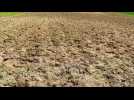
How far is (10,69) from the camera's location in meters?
4.25

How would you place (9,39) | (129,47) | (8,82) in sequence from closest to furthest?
(8,82) → (129,47) → (9,39)

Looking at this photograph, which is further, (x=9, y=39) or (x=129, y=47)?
Answer: (x=9, y=39)
